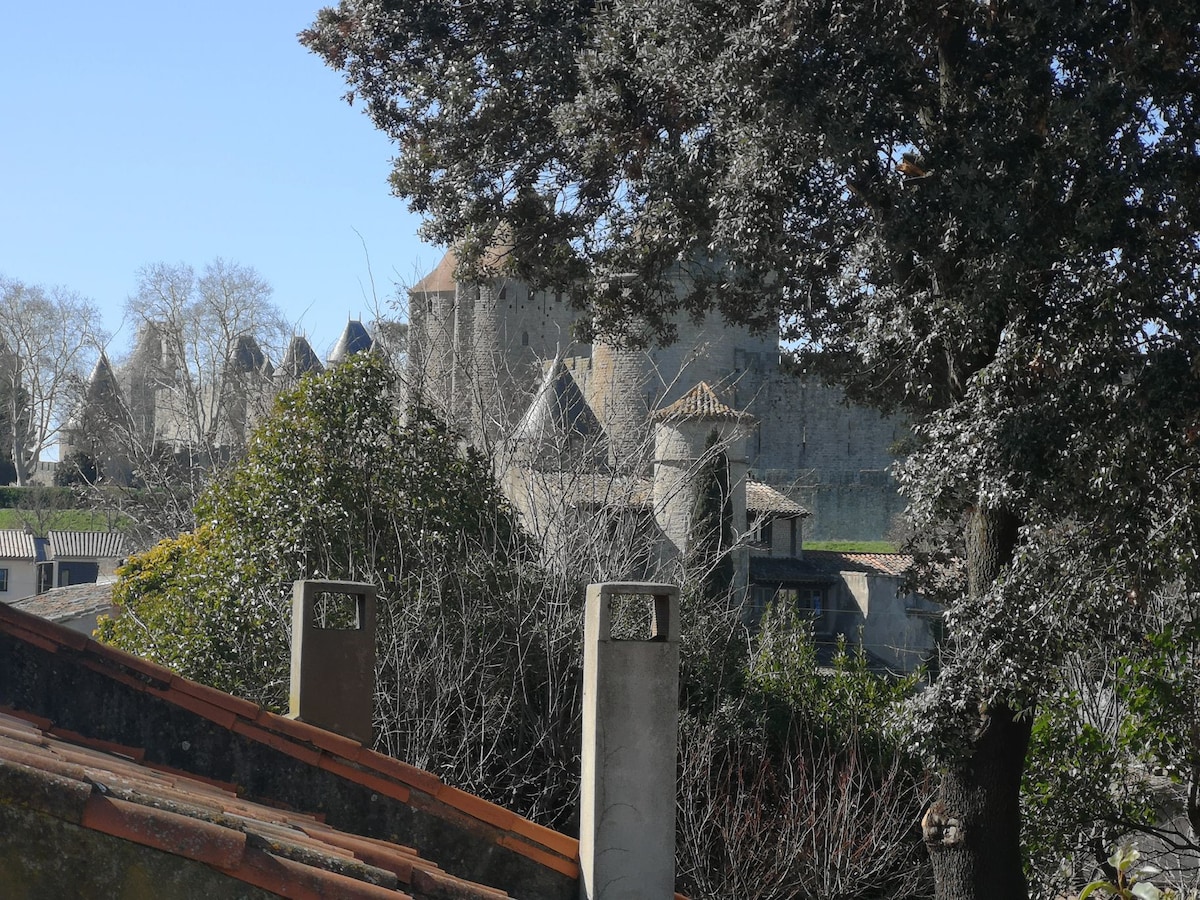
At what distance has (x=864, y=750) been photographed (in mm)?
12242

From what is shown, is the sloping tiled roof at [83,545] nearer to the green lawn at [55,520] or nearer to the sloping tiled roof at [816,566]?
the green lawn at [55,520]

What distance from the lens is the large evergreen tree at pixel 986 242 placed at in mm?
6848

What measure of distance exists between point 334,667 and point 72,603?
580 inches

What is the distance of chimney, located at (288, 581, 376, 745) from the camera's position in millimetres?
6727

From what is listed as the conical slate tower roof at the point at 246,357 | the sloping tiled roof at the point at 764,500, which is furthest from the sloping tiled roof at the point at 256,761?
the sloping tiled roof at the point at 764,500

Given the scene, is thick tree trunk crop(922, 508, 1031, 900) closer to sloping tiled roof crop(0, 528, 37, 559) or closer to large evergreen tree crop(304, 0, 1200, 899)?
large evergreen tree crop(304, 0, 1200, 899)

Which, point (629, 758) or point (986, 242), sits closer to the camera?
point (629, 758)

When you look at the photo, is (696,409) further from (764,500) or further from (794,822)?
(794,822)

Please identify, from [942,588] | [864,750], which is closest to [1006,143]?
[942,588]

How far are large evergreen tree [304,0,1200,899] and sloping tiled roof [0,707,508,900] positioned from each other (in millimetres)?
4389

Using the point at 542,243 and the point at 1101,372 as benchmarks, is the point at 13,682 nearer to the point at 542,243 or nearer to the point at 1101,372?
the point at 1101,372

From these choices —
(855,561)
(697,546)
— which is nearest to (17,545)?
(855,561)

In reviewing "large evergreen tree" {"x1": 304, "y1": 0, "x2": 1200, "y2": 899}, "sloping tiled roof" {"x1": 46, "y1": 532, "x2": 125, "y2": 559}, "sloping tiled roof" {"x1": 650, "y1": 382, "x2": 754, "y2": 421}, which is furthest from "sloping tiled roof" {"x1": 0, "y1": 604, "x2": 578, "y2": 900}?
"sloping tiled roof" {"x1": 46, "y1": 532, "x2": 125, "y2": 559}

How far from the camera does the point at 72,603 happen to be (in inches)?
784
